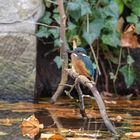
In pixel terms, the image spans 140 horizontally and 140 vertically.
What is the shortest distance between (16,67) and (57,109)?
65cm

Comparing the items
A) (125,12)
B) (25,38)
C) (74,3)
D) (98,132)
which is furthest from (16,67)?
(98,132)

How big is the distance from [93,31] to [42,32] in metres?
Result: 0.39

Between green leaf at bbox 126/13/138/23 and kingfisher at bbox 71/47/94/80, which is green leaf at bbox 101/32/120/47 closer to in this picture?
green leaf at bbox 126/13/138/23

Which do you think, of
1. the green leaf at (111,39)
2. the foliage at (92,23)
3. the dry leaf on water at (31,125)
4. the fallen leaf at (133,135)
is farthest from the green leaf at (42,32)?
the fallen leaf at (133,135)

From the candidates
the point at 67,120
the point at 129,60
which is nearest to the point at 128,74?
the point at 129,60

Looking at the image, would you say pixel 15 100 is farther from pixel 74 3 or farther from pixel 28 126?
pixel 28 126

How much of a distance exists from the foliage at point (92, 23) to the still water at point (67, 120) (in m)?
0.43

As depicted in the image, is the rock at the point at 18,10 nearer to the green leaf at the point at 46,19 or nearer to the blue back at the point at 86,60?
the green leaf at the point at 46,19

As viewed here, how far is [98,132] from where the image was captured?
3398 mm

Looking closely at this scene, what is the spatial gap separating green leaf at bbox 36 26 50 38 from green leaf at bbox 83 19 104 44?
288 millimetres

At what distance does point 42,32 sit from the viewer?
4.77 meters

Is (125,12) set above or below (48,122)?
above

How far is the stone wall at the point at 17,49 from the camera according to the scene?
473 centimetres

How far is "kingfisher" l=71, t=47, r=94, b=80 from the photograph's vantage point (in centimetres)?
380
